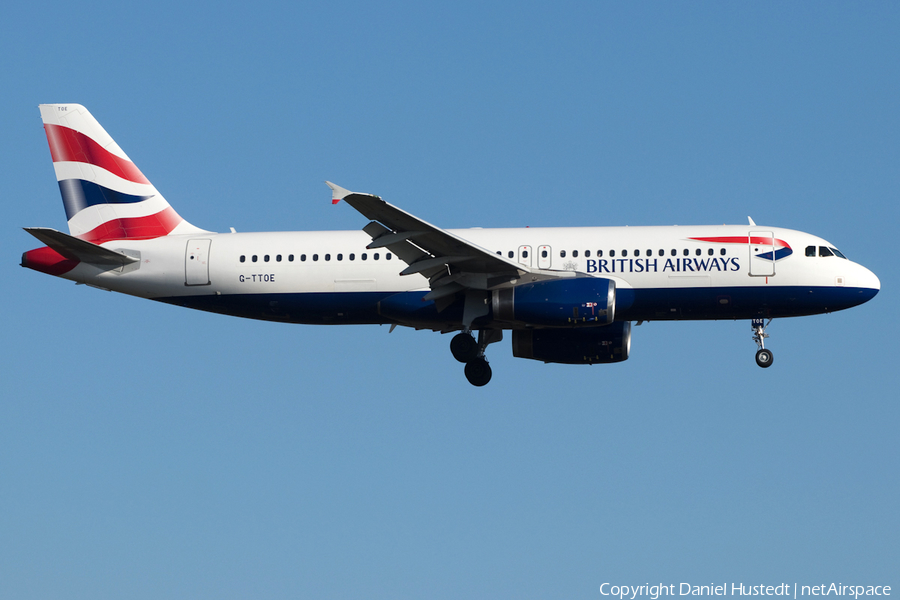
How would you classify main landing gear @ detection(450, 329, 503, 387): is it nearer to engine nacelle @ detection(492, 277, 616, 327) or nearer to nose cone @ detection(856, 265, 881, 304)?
engine nacelle @ detection(492, 277, 616, 327)

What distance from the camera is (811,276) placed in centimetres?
3519

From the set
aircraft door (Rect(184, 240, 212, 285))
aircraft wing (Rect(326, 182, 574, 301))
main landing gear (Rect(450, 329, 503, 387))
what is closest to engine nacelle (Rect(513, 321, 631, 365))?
main landing gear (Rect(450, 329, 503, 387))

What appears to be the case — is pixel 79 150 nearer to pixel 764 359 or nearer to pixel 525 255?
pixel 525 255

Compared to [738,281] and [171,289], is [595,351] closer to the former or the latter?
[738,281]

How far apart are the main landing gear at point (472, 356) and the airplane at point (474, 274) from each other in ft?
0.15

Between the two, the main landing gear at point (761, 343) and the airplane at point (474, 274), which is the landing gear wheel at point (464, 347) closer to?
the airplane at point (474, 274)

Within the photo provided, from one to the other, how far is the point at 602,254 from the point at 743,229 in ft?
15.4

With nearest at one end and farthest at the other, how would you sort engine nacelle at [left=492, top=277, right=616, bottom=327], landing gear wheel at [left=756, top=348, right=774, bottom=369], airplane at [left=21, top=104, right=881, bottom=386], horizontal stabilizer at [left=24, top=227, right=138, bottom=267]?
engine nacelle at [left=492, top=277, right=616, bottom=327]
airplane at [left=21, top=104, right=881, bottom=386]
horizontal stabilizer at [left=24, top=227, right=138, bottom=267]
landing gear wheel at [left=756, top=348, right=774, bottom=369]

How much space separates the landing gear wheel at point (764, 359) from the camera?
36.5 meters

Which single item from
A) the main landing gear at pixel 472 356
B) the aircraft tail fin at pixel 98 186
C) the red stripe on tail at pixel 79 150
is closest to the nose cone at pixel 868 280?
the main landing gear at pixel 472 356

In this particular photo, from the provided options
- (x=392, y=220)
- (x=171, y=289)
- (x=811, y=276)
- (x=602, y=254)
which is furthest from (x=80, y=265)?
(x=811, y=276)

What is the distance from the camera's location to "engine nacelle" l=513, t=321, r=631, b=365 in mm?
38250

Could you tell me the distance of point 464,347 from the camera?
37.2m

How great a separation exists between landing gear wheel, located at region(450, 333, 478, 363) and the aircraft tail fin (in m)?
10.1
